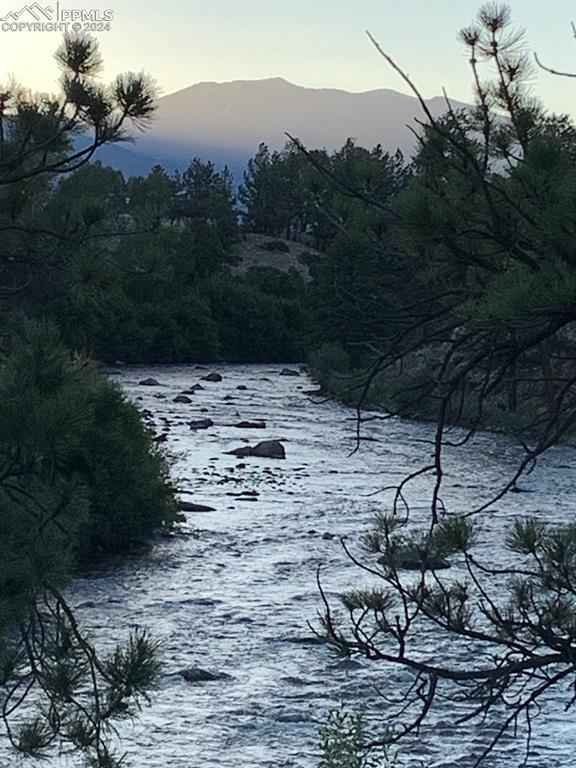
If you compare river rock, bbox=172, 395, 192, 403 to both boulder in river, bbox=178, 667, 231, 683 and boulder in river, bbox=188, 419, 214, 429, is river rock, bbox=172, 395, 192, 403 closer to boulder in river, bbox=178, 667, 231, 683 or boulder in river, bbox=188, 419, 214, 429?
boulder in river, bbox=188, 419, 214, 429

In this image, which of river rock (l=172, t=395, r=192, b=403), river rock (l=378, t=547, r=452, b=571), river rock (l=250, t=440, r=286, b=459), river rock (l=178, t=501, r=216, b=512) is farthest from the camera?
river rock (l=172, t=395, r=192, b=403)

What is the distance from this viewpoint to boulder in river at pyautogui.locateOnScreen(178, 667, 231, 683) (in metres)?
7.93

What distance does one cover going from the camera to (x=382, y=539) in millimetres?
4207

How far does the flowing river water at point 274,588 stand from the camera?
22.5ft

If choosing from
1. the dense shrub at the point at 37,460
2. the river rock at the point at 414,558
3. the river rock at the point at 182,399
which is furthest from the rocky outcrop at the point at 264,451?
the river rock at the point at 414,558

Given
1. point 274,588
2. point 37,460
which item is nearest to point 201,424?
point 274,588

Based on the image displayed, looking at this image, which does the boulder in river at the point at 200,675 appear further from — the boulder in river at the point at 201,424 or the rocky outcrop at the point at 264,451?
the boulder in river at the point at 201,424

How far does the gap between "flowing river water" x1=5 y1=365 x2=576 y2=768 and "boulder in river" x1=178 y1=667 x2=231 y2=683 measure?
0.06 m

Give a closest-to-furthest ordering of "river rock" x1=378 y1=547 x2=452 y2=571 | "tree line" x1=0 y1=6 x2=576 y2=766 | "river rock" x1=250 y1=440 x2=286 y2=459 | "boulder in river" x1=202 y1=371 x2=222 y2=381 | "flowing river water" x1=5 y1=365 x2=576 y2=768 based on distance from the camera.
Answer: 1. "tree line" x1=0 y1=6 x2=576 y2=766
2. "river rock" x1=378 y1=547 x2=452 y2=571
3. "flowing river water" x1=5 y1=365 x2=576 y2=768
4. "river rock" x1=250 y1=440 x2=286 y2=459
5. "boulder in river" x1=202 y1=371 x2=222 y2=381

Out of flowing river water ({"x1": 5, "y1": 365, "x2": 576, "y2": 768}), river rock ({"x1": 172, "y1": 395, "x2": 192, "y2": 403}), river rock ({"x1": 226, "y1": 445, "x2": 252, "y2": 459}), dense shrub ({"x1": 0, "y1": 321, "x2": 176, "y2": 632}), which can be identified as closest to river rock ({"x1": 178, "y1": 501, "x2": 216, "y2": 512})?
flowing river water ({"x1": 5, "y1": 365, "x2": 576, "y2": 768})

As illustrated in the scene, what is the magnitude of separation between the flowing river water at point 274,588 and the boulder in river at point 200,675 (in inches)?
2.5

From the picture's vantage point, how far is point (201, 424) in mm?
20812

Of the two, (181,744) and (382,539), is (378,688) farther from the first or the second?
(382,539)

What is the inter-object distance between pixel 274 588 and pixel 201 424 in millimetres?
10570
